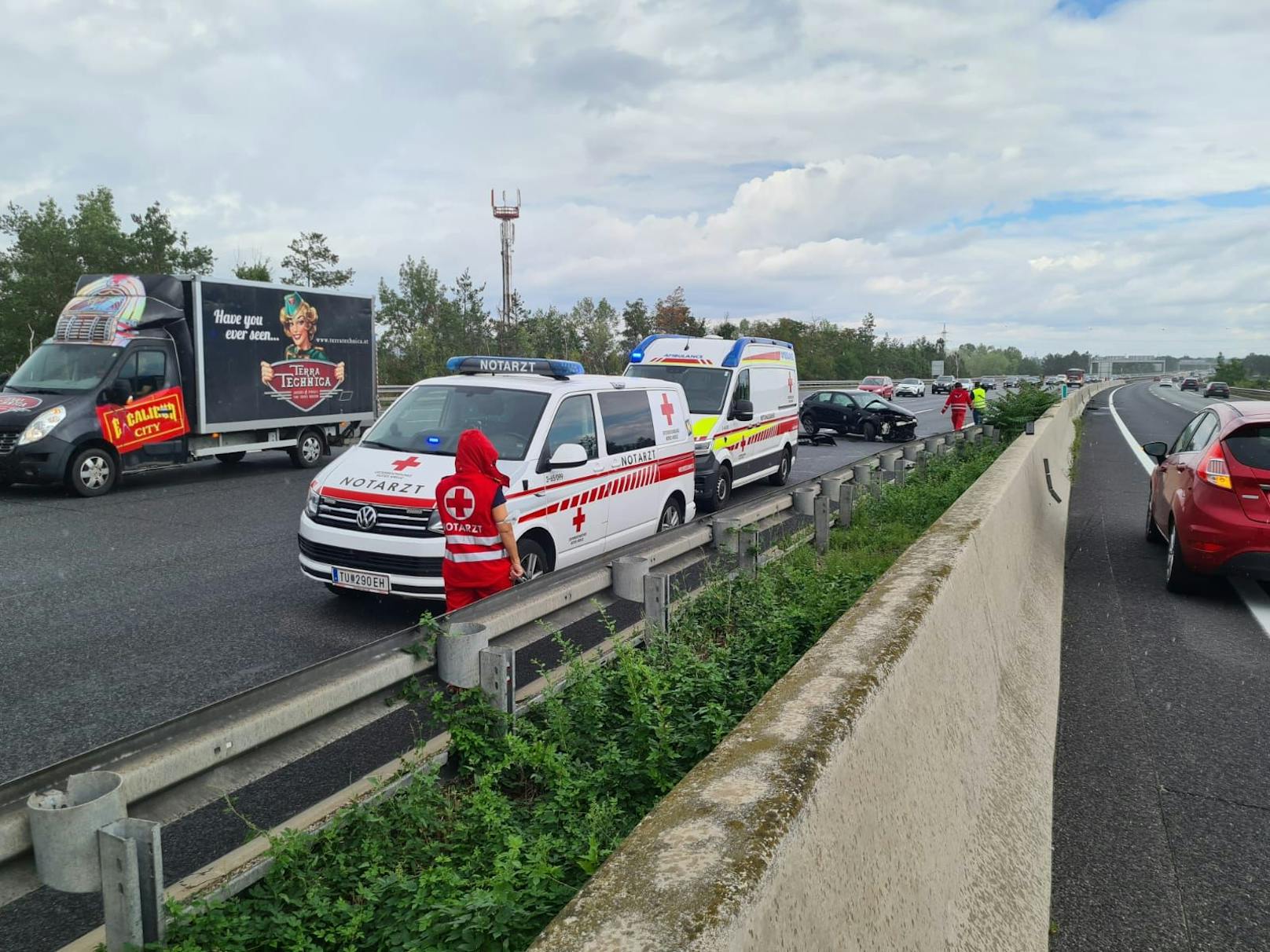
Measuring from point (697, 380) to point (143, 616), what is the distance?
860cm

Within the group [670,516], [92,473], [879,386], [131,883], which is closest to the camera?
[131,883]

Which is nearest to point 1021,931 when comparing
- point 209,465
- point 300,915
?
point 300,915

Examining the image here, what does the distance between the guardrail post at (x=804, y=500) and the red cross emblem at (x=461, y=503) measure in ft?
9.99

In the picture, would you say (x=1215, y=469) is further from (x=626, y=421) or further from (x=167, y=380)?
(x=167, y=380)

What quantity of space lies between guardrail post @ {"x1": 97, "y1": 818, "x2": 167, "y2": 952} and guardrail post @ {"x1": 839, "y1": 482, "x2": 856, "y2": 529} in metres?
7.27

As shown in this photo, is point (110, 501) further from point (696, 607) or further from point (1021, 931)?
point (1021, 931)

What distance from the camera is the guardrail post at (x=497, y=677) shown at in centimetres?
338

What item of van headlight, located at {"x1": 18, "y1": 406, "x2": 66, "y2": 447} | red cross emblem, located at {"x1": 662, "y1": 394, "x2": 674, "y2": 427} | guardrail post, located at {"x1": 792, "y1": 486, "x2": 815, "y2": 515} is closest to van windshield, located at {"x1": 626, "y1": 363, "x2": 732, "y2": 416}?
red cross emblem, located at {"x1": 662, "y1": 394, "x2": 674, "y2": 427}

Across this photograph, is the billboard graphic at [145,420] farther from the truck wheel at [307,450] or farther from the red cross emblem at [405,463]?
the red cross emblem at [405,463]

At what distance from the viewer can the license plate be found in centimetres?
710

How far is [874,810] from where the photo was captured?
7.97 ft

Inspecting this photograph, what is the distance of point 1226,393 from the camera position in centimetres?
8000

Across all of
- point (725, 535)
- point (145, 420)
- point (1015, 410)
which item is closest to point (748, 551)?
point (725, 535)

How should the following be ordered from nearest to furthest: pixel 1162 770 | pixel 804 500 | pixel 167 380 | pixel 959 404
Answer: pixel 1162 770 → pixel 804 500 → pixel 167 380 → pixel 959 404
